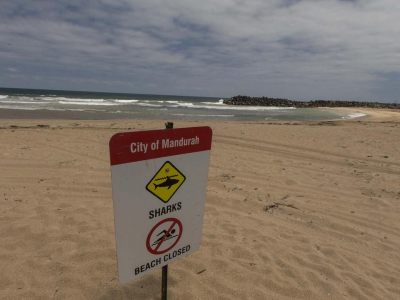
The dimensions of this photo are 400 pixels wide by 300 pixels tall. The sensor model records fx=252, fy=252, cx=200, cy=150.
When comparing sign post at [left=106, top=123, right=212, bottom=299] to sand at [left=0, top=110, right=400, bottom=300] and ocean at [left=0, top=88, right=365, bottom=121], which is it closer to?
sand at [left=0, top=110, right=400, bottom=300]

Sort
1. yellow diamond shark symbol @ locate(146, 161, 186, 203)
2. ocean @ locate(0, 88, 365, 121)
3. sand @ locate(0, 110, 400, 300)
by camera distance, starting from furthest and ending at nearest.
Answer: ocean @ locate(0, 88, 365, 121)
sand @ locate(0, 110, 400, 300)
yellow diamond shark symbol @ locate(146, 161, 186, 203)

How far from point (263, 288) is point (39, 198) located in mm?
3546

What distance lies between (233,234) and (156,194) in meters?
2.06

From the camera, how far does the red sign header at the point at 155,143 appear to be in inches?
51.8

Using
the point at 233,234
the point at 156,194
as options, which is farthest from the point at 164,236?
the point at 233,234

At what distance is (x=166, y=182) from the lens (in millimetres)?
1602

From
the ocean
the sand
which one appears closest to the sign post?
the sand

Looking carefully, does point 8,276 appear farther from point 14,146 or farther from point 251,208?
point 14,146

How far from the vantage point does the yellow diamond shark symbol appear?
1.53 meters

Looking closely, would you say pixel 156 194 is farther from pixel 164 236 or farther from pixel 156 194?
pixel 164 236

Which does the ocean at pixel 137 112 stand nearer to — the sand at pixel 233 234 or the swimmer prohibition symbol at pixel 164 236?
the sand at pixel 233 234

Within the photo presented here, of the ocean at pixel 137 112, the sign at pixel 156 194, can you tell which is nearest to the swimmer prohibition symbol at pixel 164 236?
the sign at pixel 156 194

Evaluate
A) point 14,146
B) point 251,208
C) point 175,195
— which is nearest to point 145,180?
point 175,195

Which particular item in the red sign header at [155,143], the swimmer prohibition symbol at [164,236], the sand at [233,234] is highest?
the red sign header at [155,143]
